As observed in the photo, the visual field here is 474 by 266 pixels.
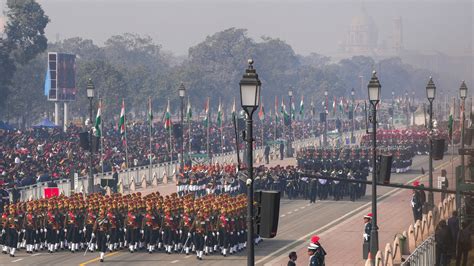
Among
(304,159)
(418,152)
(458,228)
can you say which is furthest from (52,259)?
(418,152)

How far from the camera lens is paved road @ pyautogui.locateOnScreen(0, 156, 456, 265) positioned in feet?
128

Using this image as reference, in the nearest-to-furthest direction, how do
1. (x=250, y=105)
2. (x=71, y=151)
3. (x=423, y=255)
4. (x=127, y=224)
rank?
(x=250, y=105) → (x=423, y=255) → (x=127, y=224) → (x=71, y=151)

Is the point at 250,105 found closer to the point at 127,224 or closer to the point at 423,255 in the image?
the point at 423,255

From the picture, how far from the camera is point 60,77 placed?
101188mm

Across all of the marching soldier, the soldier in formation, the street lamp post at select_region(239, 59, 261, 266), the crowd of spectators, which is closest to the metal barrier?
the street lamp post at select_region(239, 59, 261, 266)

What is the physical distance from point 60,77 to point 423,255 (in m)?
73.3

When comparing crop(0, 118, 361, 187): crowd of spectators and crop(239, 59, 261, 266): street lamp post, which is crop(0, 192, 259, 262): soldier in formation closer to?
crop(0, 118, 361, 187): crowd of spectators

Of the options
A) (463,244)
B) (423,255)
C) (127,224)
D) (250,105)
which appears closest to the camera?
(250,105)

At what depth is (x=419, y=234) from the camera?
40938 millimetres

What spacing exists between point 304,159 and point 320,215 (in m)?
20.0

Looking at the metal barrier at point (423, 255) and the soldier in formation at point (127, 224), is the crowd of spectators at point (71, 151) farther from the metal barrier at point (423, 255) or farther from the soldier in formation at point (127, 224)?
the metal barrier at point (423, 255)

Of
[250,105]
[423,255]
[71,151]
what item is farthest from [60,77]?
[250,105]

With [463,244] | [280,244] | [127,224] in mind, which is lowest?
[280,244]

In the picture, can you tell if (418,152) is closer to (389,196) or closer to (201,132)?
(201,132)
